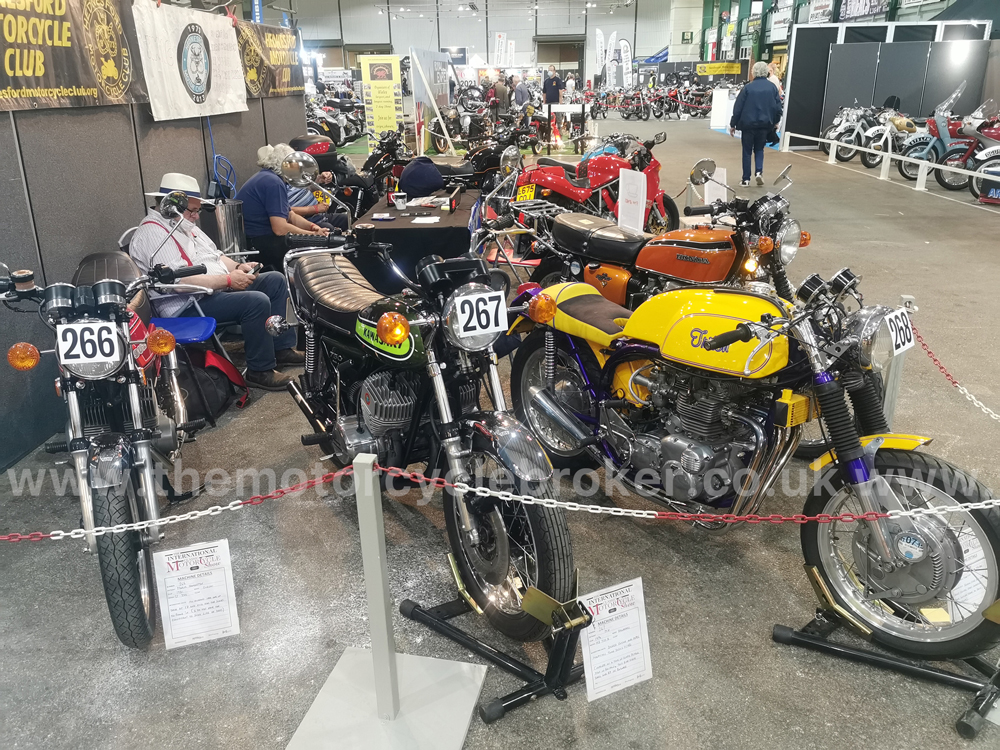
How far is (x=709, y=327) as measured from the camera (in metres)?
2.38

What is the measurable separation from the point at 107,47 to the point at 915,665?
481cm

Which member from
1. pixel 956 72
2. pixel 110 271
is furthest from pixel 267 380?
pixel 956 72

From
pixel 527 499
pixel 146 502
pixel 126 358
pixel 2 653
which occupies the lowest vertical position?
pixel 2 653

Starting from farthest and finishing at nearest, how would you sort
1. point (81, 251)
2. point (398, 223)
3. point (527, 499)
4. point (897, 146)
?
1. point (897, 146)
2. point (398, 223)
3. point (81, 251)
4. point (527, 499)

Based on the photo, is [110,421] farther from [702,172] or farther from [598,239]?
[702,172]

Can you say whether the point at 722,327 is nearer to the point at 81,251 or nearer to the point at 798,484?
the point at 798,484

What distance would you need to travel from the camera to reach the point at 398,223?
18.6 ft

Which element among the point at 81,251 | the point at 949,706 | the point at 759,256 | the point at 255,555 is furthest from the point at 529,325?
the point at 81,251

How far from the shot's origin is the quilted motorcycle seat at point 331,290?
108 inches

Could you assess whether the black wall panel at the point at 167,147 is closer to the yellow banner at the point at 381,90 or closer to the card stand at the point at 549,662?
the card stand at the point at 549,662

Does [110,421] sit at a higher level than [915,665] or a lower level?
higher

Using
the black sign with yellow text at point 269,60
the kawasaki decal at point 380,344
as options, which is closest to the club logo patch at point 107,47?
the black sign with yellow text at point 269,60

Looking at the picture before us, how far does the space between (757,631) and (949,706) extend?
1.75ft

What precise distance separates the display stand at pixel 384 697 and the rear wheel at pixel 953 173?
1107 cm
